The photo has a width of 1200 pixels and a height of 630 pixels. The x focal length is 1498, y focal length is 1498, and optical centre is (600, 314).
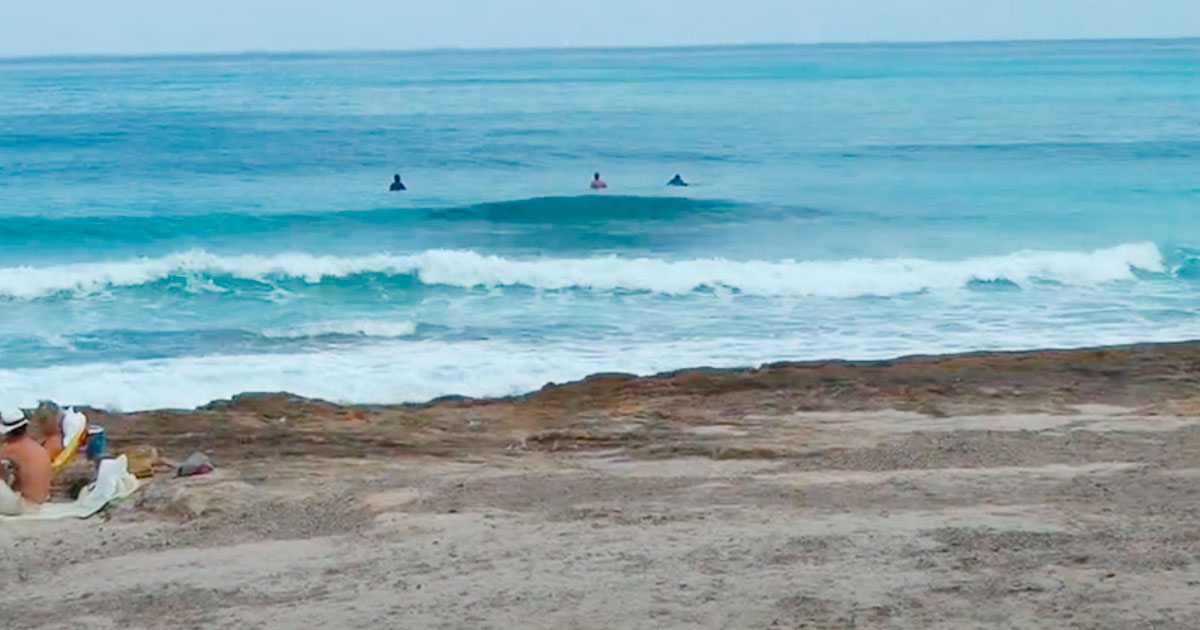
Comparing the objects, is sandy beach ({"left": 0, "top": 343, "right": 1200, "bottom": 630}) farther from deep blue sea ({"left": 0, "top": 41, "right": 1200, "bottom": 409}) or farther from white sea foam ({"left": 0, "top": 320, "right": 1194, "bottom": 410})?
deep blue sea ({"left": 0, "top": 41, "right": 1200, "bottom": 409})

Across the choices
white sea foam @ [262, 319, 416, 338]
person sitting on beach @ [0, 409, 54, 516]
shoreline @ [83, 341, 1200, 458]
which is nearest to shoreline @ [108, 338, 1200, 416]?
shoreline @ [83, 341, 1200, 458]

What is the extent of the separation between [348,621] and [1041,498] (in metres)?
3.89

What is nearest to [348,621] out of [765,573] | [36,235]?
[765,573]

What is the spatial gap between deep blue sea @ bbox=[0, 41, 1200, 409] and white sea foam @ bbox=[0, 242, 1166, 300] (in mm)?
81

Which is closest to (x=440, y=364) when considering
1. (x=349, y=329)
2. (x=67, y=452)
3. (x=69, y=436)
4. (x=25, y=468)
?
(x=349, y=329)

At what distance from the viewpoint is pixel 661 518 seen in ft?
26.3

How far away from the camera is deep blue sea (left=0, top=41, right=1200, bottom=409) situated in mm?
15578

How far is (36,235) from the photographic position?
26953 millimetres

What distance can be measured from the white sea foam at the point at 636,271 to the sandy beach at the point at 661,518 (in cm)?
872

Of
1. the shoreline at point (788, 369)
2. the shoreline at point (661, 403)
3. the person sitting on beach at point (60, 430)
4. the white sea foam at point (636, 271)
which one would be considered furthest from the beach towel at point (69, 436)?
the white sea foam at point (636, 271)

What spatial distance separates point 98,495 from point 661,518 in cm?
321

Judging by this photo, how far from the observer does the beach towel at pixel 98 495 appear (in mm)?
8328

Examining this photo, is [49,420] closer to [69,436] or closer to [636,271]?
[69,436]

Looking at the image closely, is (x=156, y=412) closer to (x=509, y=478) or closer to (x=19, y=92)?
(x=509, y=478)
